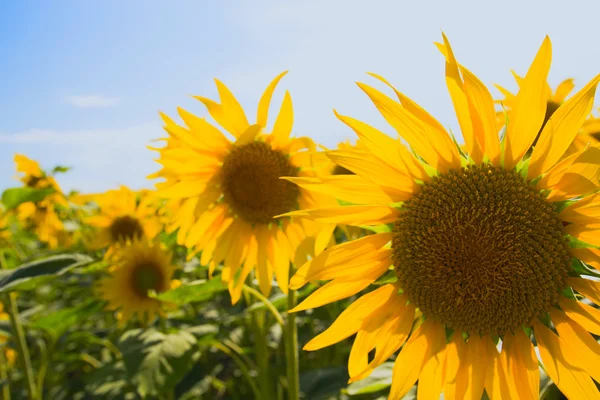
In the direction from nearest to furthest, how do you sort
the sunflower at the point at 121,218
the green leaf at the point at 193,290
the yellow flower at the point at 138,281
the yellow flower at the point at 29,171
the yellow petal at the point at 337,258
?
the yellow petal at the point at 337,258 → the green leaf at the point at 193,290 → the yellow flower at the point at 138,281 → the sunflower at the point at 121,218 → the yellow flower at the point at 29,171

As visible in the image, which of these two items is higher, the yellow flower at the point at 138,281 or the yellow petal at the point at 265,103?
the yellow petal at the point at 265,103

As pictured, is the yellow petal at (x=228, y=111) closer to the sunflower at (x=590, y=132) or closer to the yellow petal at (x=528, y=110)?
the yellow petal at (x=528, y=110)

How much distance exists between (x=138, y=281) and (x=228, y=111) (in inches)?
66.7

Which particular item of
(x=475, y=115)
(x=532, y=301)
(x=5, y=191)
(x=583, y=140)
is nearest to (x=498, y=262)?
(x=532, y=301)

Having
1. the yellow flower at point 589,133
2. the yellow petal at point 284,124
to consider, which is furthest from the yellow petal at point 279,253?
the yellow flower at point 589,133

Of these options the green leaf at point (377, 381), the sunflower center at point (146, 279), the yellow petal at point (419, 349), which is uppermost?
the yellow petal at point (419, 349)

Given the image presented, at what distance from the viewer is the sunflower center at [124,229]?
450cm

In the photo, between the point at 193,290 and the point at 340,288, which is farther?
the point at 193,290

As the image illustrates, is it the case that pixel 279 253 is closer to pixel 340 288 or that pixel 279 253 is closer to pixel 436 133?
pixel 340 288

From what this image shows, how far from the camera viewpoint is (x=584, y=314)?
56.6 inches

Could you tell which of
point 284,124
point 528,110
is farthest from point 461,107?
point 284,124

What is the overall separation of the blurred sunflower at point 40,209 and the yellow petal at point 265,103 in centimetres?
310

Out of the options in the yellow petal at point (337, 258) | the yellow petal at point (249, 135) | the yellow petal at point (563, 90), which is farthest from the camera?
the yellow petal at point (563, 90)

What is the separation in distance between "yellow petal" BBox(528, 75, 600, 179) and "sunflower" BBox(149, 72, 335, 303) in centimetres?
107
